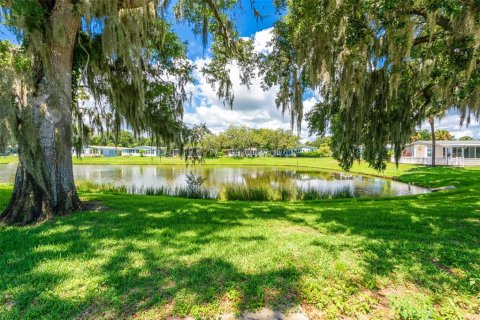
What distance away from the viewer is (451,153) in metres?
27.5

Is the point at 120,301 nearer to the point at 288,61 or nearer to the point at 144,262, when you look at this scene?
the point at 144,262

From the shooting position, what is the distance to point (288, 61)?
21.0 feet

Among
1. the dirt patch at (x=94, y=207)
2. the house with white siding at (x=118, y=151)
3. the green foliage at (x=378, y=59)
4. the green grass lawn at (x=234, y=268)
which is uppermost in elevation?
the green foliage at (x=378, y=59)

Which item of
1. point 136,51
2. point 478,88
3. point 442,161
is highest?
point 136,51

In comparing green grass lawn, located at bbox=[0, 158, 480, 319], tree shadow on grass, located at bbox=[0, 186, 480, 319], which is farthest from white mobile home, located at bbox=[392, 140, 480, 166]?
green grass lawn, located at bbox=[0, 158, 480, 319]

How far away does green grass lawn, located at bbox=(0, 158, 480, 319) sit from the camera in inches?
80.4

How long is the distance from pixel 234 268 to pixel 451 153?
33.7 m

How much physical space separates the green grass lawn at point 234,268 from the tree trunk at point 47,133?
559 millimetres

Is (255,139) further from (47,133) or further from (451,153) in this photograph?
(47,133)

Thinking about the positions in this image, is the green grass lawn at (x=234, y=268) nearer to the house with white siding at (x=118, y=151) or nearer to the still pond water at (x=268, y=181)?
the still pond water at (x=268, y=181)

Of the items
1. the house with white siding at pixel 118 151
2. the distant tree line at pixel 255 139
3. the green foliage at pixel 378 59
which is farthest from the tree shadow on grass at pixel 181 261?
the house with white siding at pixel 118 151

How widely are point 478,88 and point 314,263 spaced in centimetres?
488

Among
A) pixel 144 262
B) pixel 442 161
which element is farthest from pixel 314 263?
pixel 442 161

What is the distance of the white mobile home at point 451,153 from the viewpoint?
24.6 meters
